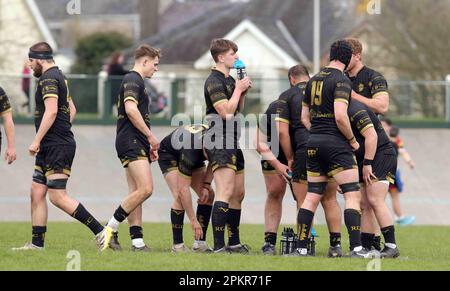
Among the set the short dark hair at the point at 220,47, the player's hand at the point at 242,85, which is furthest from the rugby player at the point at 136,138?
the player's hand at the point at 242,85

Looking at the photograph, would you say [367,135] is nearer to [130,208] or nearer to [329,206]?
[329,206]

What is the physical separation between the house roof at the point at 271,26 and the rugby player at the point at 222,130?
4304 cm

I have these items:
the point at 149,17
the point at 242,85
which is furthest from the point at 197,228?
the point at 149,17

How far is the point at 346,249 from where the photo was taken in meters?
13.5

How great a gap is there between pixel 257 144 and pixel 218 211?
1.09 m

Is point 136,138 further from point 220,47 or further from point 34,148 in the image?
point 220,47

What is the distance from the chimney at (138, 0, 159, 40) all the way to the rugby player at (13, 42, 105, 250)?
173 ft

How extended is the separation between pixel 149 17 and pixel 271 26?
9.57 metres

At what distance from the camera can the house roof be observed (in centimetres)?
5725

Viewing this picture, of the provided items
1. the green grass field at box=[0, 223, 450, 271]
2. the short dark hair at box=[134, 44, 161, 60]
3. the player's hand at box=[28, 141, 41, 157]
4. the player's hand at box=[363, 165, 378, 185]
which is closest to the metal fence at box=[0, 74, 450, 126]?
the green grass field at box=[0, 223, 450, 271]

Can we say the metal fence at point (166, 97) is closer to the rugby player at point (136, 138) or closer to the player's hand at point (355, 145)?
the rugby player at point (136, 138)
